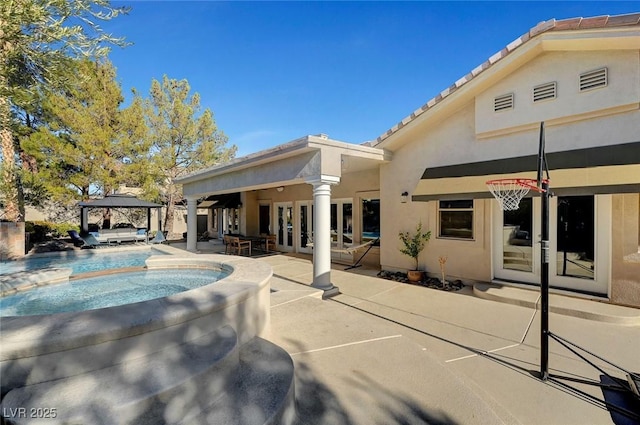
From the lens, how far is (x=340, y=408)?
3859 millimetres

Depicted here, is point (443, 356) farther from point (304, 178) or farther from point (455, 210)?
point (455, 210)

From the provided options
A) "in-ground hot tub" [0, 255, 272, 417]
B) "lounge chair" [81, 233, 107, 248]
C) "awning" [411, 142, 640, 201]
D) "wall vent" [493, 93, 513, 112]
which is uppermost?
"wall vent" [493, 93, 513, 112]

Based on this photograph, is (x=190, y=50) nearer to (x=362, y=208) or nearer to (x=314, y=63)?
(x=314, y=63)

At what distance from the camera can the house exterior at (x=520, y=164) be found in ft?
24.4

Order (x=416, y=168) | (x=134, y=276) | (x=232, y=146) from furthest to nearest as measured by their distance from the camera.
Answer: (x=232, y=146) → (x=416, y=168) → (x=134, y=276)

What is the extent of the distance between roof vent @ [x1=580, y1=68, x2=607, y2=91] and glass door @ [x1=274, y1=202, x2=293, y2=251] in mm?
14415

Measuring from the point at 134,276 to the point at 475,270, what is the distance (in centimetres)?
1191

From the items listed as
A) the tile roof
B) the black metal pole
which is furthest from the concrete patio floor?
the tile roof

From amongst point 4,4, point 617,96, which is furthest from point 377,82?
point 4,4

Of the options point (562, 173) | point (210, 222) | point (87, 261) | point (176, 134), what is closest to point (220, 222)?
point (210, 222)

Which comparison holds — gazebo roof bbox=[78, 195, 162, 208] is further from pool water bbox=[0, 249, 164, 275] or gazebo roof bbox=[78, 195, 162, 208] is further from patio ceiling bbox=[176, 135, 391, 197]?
patio ceiling bbox=[176, 135, 391, 197]

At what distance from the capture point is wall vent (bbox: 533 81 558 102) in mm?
8391

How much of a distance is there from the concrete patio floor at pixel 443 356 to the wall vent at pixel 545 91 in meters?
5.88

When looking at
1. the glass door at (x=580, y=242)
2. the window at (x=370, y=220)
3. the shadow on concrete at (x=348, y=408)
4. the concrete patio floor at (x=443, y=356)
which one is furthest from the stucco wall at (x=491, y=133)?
the shadow on concrete at (x=348, y=408)
